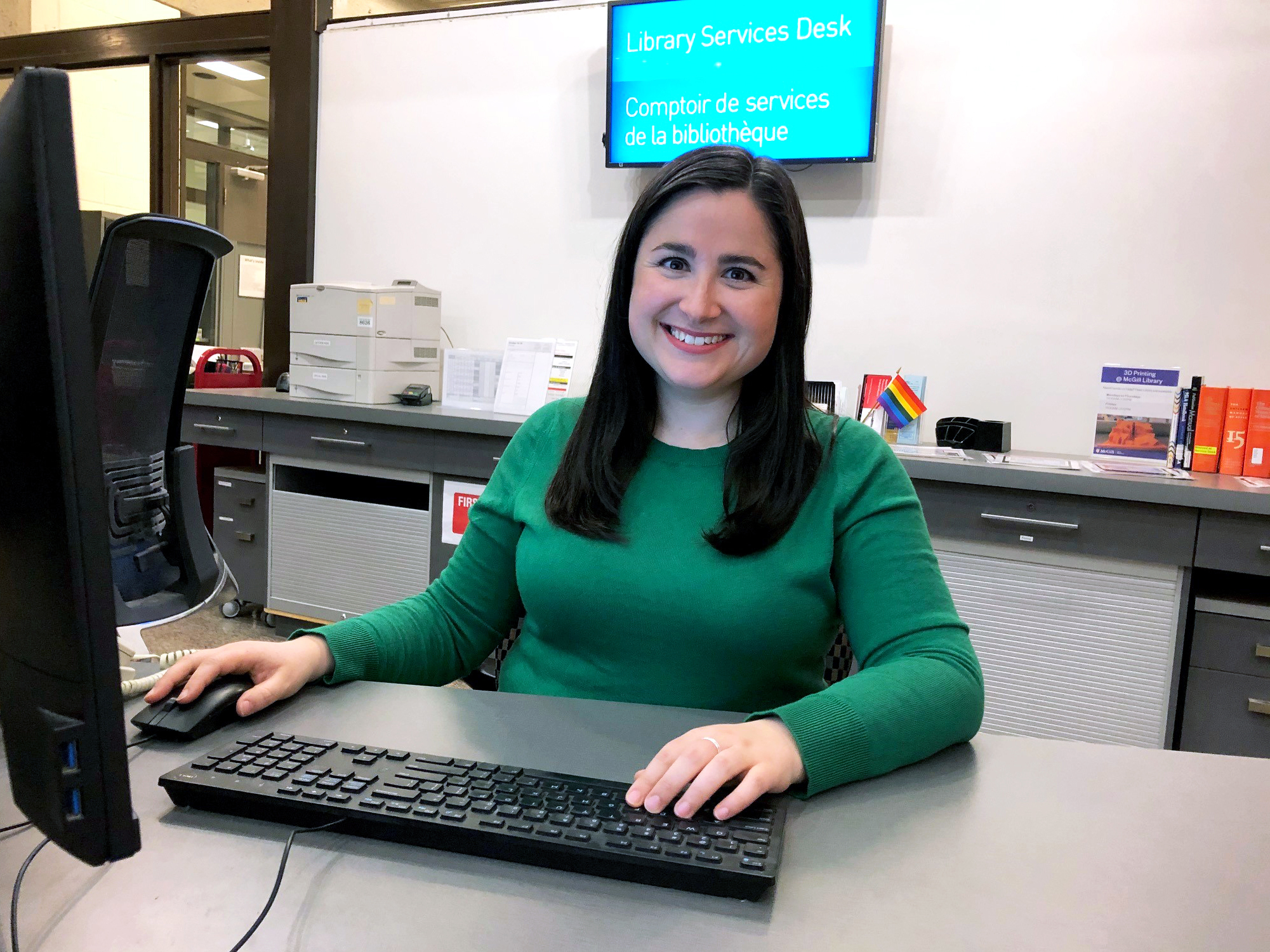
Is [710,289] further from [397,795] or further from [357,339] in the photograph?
[357,339]

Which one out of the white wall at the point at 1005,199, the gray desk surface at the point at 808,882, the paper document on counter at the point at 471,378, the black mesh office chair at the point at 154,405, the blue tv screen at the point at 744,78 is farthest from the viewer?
the paper document on counter at the point at 471,378

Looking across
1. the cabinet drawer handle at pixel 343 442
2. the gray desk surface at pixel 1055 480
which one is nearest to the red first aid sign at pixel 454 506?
the gray desk surface at pixel 1055 480

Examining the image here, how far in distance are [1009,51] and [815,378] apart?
1139 mm

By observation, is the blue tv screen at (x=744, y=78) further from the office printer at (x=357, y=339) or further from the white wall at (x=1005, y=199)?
the office printer at (x=357, y=339)

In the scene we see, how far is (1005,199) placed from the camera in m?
2.90

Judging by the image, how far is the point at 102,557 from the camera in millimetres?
406

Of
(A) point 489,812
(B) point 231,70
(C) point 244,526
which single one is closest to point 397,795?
(A) point 489,812

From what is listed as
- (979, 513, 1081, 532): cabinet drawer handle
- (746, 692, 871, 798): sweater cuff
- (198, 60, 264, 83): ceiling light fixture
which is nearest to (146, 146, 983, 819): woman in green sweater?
(746, 692, 871, 798): sweater cuff

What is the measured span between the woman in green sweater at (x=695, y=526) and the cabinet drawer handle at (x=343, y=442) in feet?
6.70

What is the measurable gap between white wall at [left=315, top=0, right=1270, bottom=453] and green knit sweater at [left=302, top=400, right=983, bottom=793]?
199cm

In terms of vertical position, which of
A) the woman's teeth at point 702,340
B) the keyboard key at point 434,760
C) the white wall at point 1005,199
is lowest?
the keyboard key at point 434,760

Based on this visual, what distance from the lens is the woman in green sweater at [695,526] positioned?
106 cm

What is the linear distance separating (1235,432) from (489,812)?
8.29ft

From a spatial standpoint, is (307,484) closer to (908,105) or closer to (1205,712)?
(908,105)
